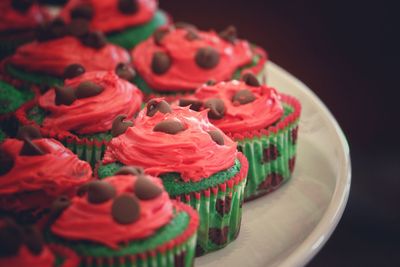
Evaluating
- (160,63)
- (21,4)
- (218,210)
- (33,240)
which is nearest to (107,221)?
(33,240)

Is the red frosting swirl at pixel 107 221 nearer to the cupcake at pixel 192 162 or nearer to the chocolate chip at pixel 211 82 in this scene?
the cupcake at pixel 192 162


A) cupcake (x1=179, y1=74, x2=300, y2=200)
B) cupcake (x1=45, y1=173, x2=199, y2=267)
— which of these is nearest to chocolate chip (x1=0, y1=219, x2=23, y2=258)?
cupcake (x1=45, y1=173, x2=199, y2=267)

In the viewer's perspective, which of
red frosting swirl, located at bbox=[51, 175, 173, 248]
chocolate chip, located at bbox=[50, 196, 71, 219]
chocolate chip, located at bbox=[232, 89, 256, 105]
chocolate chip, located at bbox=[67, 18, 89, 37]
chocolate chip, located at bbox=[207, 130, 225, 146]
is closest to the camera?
red frosting swirl, located at bbox=[51, 175, 173, 248]

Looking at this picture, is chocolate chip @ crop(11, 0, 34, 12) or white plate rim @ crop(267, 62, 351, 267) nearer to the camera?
white plate rim @ crop(267, 62, 351, 267)

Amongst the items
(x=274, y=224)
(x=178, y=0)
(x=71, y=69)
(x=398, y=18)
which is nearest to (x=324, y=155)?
(x=274, y=224)

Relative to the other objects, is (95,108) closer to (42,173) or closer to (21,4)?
(42,173)

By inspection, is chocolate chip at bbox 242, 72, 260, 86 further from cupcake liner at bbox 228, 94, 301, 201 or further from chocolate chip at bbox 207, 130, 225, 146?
chocolate chip at bbox 207, 130, 225, 146

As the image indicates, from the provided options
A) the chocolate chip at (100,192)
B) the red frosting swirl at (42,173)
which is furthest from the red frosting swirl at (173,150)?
the chocolate chip at (100,192)
